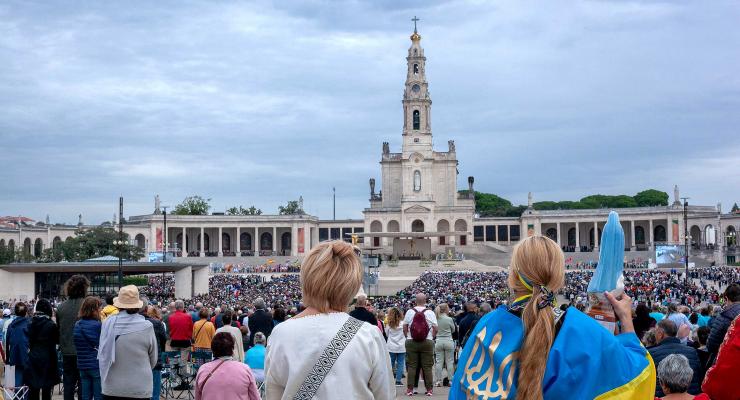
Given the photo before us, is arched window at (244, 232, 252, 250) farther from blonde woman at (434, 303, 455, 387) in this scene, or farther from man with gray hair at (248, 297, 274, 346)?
man with gray hair at (248, 297, 274, 346)

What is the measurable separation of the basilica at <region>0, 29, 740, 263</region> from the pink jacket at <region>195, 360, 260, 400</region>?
80834mm

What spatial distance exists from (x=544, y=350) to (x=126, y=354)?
16.1 ft

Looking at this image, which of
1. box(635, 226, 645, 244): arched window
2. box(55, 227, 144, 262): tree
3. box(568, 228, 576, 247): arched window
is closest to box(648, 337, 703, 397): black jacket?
box(55, 227, 144, 262): tree

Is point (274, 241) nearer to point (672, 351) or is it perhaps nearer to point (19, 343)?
point (19, 343)

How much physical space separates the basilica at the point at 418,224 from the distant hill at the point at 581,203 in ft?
87.9

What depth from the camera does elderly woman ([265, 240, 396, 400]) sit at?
12.9ft

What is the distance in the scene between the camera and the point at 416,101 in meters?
96.9

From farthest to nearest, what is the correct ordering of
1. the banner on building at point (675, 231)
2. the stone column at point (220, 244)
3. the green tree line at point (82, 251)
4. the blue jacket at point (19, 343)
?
1. the stone column at point (220, 244)
2. the banner on building at point (675, 231)
3. the green tree line at point (82, 251)
4. the blue jacket at point (19, 343)

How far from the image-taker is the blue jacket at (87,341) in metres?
8.52

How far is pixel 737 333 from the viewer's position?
4.10 metres

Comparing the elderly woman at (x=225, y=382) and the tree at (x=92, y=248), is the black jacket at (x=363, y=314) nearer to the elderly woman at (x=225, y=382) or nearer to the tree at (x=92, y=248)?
the elderly woman at (x=225, y=382)

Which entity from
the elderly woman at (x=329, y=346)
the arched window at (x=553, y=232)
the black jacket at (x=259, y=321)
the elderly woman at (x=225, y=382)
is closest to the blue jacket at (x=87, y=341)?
the elderly woman at (x=225, y=382)

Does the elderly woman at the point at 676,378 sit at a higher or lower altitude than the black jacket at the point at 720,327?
lower

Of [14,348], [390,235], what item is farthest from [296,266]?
[14,348]
